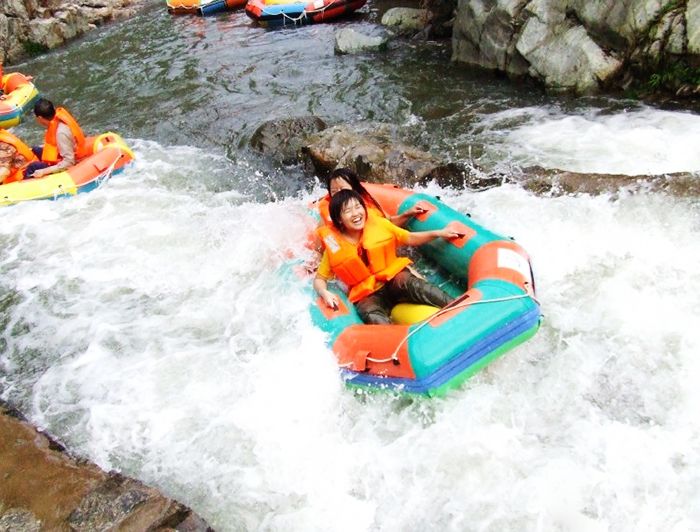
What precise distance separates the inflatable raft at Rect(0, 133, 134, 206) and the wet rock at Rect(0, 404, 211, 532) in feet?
13.4

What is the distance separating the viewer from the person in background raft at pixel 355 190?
4.41 metres

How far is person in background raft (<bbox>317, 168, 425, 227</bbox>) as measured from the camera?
14.5 feet

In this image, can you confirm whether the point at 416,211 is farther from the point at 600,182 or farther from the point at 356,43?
the point at 356,43

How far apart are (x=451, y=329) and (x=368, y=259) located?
991mm

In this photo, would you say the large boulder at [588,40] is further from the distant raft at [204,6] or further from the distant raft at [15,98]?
the distant raft at [204,6]

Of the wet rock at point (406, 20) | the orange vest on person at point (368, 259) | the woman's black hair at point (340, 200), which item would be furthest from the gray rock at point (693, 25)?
the wet rock at point (406, 20)

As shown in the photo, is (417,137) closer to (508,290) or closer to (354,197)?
(354,197)

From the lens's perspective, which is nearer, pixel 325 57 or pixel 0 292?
pixel 0 292

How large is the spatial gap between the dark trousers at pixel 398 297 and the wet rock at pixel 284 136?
363 centimetres

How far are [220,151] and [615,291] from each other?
18.5 ft

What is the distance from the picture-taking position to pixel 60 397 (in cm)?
415

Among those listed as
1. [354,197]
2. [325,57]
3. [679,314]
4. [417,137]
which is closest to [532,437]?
[679,314]

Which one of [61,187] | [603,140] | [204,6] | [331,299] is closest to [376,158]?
[603,140]

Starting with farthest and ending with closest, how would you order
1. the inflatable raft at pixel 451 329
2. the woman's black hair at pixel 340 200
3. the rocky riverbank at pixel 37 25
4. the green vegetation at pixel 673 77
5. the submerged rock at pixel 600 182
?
the rocky riverbank at pixel 37 25 → the green vegetation at pixel 673 77 → the submerged rock at pixel 600 182 → the woman's black hair at pixel 340 200 → the inflatable raft at pixel 451 329
